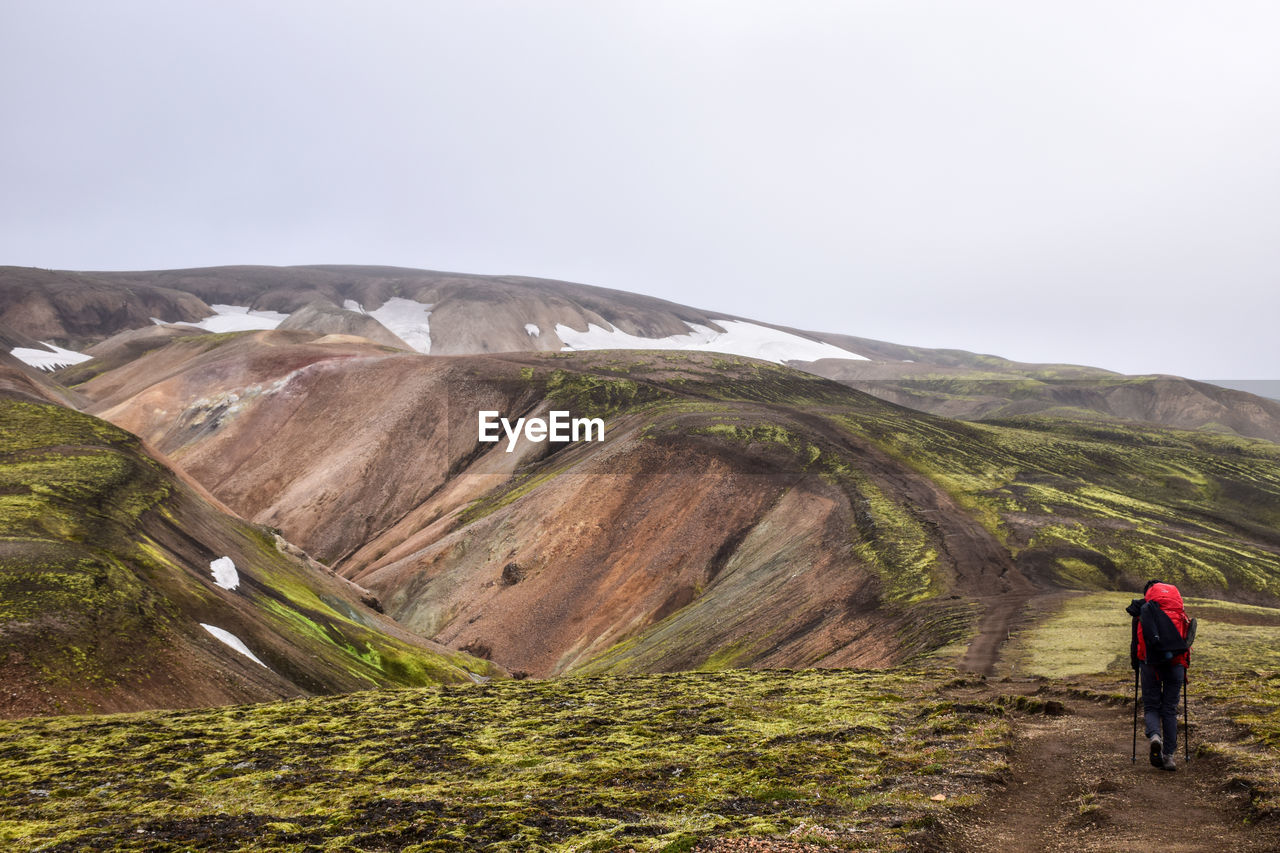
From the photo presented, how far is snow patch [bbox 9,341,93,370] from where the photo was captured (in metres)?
142

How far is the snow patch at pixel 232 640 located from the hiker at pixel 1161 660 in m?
25.2

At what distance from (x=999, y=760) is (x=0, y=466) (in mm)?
39491

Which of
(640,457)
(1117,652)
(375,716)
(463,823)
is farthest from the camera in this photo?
(640,457)

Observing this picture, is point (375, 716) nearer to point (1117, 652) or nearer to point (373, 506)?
point (1117, 652)

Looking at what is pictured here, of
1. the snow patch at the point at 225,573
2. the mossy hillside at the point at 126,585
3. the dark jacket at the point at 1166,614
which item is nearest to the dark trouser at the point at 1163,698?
the dark jacket at the point at 1166,614

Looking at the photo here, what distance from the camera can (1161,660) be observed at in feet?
44.0

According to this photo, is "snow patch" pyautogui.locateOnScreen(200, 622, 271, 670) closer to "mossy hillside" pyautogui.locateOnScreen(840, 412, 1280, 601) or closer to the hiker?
the hiker

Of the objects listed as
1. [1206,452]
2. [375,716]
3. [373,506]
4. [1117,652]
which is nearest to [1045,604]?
[1117,652]

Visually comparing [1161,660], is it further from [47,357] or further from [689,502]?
[47,357]

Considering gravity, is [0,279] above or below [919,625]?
above

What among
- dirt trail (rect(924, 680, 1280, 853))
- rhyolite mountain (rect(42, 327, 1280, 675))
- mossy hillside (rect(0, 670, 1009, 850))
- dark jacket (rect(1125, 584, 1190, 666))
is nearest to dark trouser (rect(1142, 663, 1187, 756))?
dark jacket (rect(1125, 584, 1190, 666))

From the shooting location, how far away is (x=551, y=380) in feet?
313

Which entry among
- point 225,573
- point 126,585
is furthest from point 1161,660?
point 225,573

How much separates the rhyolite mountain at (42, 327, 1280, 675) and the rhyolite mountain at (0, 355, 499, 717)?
1332 centimetres
